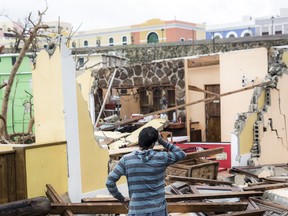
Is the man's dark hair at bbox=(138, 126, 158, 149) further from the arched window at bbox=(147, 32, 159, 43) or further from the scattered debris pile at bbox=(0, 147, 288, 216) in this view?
the arched window at bbox=(147, 32, 159, 43)

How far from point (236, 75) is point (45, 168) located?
34.4 feet

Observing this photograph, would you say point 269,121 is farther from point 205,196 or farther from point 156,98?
point 156,98

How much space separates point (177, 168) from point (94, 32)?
3595 cm

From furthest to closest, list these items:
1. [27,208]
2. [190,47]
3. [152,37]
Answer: [152,37]
[190,47]
[27,208]

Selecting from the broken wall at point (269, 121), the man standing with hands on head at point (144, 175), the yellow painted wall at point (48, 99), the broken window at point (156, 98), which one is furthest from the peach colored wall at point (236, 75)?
the man standing with hands on head at point (144, 175)

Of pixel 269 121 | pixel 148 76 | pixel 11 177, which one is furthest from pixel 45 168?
pixel 148 76

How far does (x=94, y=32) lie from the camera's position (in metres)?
44.4

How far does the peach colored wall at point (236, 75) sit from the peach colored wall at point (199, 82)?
2.92 feet

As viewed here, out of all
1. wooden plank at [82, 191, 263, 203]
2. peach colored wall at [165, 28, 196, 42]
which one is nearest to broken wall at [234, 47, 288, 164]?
wooden plank at [82, 191, 263, 203]

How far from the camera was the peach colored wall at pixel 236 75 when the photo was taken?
1496 centimetres

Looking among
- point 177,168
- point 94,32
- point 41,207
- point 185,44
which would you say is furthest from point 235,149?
point 94,32

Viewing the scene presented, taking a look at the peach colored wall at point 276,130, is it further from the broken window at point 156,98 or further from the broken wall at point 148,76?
the broken window at point 156,98

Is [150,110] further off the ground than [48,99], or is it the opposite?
[48,99]

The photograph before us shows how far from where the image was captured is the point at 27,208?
18.5 feet
